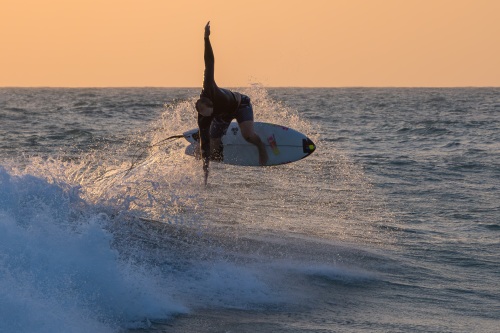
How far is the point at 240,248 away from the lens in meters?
12.1

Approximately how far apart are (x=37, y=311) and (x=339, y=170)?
14761mm

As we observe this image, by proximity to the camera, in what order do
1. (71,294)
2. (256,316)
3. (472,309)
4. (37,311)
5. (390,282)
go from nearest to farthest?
(37,311), (71,294), (256,316), (472,309), (390,282)

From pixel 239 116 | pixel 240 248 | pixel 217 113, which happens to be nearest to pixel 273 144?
pixel 239 116

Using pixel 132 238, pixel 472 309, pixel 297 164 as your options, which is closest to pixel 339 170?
pixel 297 164

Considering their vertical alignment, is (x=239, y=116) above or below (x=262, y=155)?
above

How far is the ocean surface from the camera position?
8.75 meters

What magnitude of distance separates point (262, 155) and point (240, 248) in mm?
1875

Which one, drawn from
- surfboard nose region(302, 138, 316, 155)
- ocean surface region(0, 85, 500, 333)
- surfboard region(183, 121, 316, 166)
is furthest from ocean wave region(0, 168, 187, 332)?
surfboard nose region(302, 138, 316, 155)

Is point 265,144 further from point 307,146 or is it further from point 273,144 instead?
point 307,146

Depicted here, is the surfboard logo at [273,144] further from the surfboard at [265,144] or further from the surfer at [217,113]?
the surfer at [217,113]

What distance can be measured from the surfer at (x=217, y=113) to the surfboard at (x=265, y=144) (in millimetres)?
119

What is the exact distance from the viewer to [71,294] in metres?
8.52

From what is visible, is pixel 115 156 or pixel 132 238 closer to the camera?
pixel 132 238

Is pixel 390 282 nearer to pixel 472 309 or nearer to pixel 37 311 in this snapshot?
pixel 472 309
